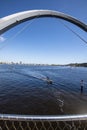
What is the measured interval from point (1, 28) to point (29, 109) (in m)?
21.1

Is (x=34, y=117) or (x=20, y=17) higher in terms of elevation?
(x=20, y=17)

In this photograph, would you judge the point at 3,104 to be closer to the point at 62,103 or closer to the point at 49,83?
the point at 62,103

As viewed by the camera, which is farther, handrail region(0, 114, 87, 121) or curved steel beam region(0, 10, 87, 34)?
curved steel beam region(0, 10, 87, 34)

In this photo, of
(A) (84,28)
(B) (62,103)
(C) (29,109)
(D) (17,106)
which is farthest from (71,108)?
(A) (84,28)

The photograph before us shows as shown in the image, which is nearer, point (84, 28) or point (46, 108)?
point (84, 28)

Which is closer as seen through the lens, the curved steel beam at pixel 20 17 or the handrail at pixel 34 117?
the handrail at pixel 34 117

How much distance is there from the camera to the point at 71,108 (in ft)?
80.7

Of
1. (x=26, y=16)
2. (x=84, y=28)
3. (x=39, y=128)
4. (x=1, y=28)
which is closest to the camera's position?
(x=1, y=28)

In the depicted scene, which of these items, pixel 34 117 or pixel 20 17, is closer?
pixel 34 117

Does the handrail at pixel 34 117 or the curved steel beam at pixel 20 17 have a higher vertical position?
the curved steel beam at pixel 20 17

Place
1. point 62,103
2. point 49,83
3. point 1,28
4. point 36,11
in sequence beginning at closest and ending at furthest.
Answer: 1. point 1,28
2. point 36,11
3. point 62,103
4. point 49,83

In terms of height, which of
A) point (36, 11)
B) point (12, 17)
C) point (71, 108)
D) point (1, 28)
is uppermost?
point (36, 11)

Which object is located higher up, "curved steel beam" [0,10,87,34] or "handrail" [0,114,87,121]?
"curved steel beam" [0,10,87,34]

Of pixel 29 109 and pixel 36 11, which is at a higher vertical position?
pixel 36 11
